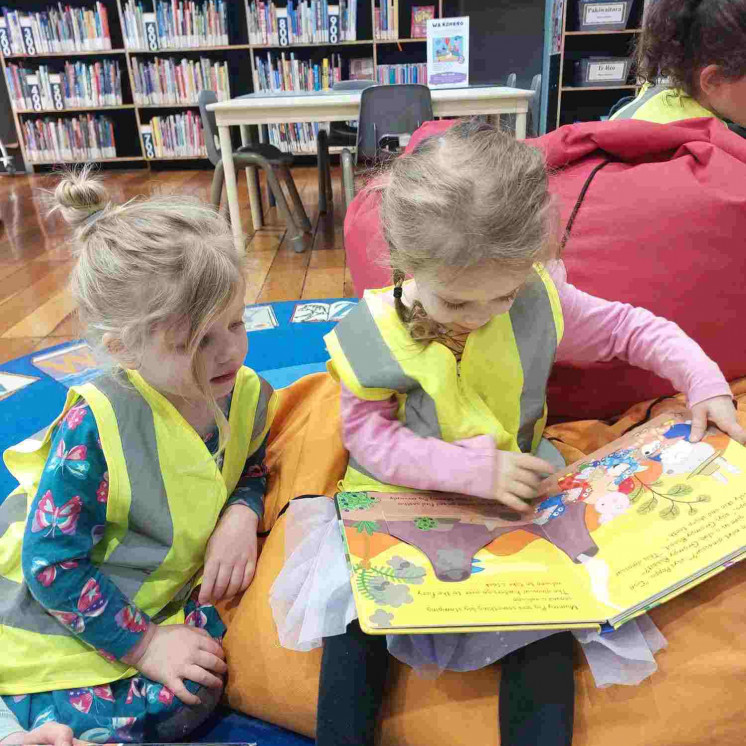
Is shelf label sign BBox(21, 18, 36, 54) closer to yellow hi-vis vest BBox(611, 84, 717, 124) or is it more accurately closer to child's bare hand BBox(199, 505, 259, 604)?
yellow hi-vis vest BBox(611, 84, 717, 124)

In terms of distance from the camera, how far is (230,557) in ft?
2.61

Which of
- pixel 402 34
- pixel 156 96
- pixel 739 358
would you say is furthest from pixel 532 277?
pixel 156 96

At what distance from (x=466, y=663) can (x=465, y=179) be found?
470 millimetres

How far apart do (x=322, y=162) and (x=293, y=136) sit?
1507 millimetres

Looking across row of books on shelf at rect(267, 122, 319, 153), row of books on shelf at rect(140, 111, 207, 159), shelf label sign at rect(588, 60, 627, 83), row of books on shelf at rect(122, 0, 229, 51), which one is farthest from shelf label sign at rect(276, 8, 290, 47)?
shelf label sign at rect(588, 60, 627, 83)

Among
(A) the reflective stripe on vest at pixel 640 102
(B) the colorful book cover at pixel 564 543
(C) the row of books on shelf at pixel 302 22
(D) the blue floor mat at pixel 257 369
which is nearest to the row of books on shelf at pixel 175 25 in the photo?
(C) the row of books on shelf at pixel 302 22

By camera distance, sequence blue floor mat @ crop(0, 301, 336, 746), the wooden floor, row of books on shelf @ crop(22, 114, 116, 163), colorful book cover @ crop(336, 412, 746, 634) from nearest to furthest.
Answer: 1. colorful book cover @ crop(336, 412, 746, 634)
2. blue floor mat @ crop(0, 301, 336, 746)
3. the wooden floor
4. row of books on shelf @ crop(22, 114, 116, 163)

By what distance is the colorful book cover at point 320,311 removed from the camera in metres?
1.89

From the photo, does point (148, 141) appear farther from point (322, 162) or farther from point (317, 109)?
point (317, 109)

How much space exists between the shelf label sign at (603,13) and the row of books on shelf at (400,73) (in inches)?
43.1

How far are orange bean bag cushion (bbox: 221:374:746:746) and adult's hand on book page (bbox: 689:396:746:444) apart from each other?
147 mm

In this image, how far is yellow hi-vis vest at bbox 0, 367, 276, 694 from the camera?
0.70m

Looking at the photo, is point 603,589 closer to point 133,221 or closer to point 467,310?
point 467,310

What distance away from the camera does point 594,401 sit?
103 cm
